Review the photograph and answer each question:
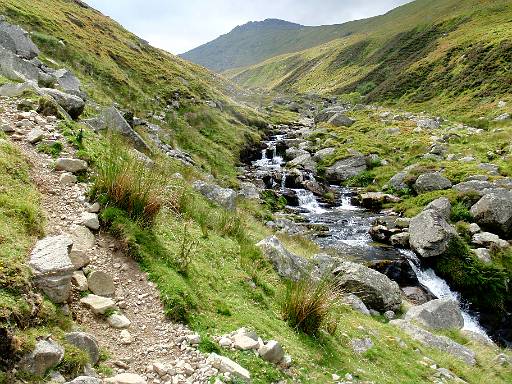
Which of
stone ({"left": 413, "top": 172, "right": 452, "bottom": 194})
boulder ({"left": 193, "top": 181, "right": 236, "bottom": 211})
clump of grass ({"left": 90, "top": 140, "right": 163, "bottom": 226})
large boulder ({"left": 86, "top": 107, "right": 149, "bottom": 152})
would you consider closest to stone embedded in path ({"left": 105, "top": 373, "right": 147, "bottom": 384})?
clump of grass ({"left": 90, "top": 140, "right": 163, "bottom": 226})

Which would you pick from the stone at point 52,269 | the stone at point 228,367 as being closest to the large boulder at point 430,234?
the stone at point 228,367

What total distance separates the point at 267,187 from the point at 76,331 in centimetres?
2772

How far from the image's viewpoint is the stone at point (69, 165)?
10.1 meters

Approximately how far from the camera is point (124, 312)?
7.18m

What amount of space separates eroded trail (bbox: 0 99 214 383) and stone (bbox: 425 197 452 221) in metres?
20.9

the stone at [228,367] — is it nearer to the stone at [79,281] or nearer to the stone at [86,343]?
the stone at [86,343]

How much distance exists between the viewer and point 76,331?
19.7 ft

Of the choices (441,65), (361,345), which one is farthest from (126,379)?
(441,65)

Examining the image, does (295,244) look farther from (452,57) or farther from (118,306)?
(452,57)

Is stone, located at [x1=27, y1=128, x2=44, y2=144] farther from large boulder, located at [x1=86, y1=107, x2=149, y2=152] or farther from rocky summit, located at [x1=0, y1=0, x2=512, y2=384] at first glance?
large boulder, located at [x1=86, y1=107, x2=149, y2=152]

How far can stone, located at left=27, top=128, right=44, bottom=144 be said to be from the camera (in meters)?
11.0

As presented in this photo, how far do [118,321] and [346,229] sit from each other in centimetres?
2048

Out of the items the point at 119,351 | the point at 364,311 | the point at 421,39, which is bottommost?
the point at 364,311

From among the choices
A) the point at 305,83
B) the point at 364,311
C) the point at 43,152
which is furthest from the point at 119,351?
the point at 305,83
